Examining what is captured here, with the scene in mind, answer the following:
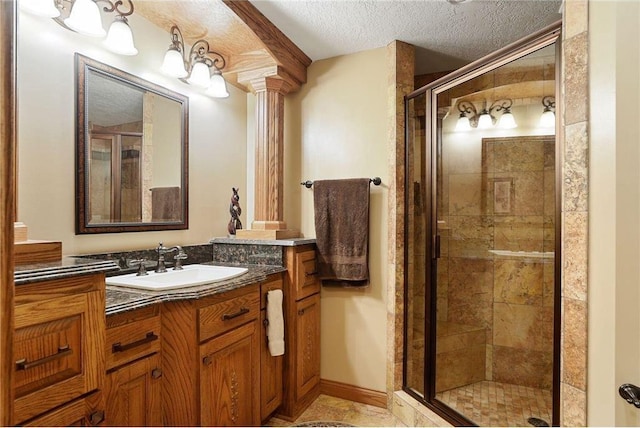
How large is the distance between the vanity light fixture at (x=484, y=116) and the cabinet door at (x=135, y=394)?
2.33 metres

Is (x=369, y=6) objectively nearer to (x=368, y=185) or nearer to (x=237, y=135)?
(x=368, y=185)

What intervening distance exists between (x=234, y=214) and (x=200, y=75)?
0.89m

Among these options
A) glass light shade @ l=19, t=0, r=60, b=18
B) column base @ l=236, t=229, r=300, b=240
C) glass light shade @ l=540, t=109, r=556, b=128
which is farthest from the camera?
column base @ l=236, t=229, r=300, b=240

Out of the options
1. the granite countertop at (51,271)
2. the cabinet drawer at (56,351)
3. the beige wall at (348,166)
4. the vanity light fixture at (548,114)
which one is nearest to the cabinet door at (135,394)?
the cabinet drawer at (56,351)

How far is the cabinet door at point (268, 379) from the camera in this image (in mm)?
1818

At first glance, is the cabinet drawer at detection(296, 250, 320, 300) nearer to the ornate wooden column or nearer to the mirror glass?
the ornate wooden column

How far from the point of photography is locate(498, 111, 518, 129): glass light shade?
2458mm

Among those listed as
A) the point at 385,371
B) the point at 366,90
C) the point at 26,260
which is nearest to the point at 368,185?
the point at 366,90

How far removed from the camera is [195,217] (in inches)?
85.4

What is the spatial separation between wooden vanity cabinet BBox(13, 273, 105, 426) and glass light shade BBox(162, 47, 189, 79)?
4.30 feet

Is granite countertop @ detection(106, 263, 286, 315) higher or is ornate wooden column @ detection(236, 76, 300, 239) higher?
ornate wooden column @ detection(236, 76, 300, 239)

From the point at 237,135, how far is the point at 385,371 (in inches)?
75.4

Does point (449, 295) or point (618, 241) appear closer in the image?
point (618, 241)

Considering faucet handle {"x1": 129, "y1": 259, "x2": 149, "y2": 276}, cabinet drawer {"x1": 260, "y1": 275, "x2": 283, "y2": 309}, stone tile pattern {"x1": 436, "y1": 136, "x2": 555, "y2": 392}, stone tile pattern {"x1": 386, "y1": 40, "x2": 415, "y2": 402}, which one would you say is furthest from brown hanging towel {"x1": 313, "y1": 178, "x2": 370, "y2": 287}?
faucet handle {"x1": 129, "y1": 259, "x2": 149, "y2": 276}
